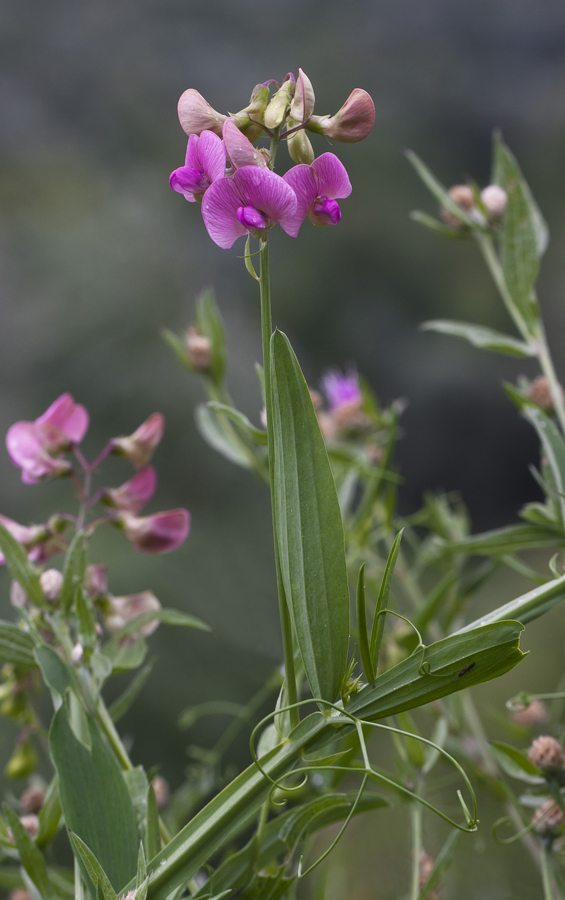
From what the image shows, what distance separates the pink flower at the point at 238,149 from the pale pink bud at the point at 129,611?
220mm

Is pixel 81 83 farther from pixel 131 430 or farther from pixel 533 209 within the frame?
pixel 533 209

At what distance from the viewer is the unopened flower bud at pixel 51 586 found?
318 millimetres

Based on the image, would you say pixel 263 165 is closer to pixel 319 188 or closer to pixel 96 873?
pixel 319 188

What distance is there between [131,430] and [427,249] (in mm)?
624

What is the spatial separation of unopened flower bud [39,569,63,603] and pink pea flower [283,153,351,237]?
20 cm

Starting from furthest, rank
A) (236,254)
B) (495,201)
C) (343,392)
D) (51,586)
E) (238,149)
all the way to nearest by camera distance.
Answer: (236,254) < (343,392) < (495,201) < (51,586) < (238,149)

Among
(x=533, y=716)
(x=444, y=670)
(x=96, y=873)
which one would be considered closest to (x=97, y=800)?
(x=96, y=873)

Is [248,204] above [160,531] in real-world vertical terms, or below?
above

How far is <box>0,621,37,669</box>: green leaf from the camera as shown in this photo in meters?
0.31

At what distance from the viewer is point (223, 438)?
0.51m

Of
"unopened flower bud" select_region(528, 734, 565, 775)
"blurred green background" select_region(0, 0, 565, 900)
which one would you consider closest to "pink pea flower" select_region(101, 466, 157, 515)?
"unopened flower bud" select_region(528, 734, 565, 775)

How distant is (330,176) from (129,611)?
0.79 feet

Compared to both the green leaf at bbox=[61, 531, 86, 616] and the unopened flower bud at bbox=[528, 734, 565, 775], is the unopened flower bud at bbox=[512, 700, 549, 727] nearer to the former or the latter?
the unopened flower bud at bbox=[528, 734, 565, 775]

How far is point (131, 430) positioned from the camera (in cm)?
109
